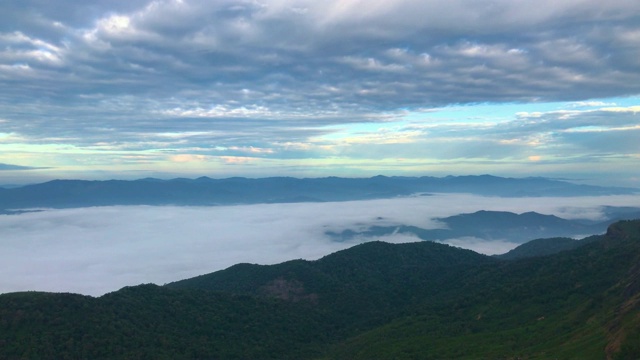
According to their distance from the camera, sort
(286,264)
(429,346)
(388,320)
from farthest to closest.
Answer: (286,264), (388,320), (429,346)

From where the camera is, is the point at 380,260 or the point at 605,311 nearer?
the point at 605,311

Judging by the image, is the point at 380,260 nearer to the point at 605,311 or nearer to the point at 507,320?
the point at 507,320

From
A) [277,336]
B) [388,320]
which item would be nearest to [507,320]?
[388,320]

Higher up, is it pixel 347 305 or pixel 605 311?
pixel 605 311

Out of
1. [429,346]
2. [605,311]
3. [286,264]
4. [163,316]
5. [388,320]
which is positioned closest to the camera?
[605,311]

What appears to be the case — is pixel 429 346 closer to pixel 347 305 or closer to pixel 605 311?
pixel 605 311

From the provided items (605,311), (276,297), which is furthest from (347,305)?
(605,311)
